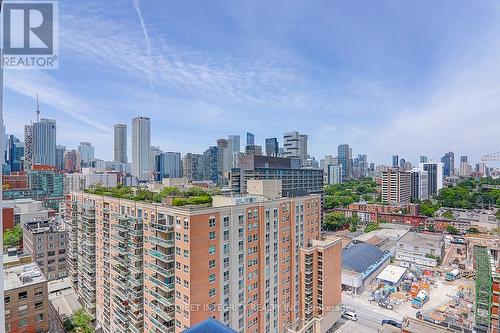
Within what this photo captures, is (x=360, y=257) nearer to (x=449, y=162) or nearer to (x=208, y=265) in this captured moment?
(x=208, y=265)

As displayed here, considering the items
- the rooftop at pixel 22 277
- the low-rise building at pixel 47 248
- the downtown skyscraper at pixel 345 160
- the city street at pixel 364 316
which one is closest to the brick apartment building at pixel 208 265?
the city street at pixel 364 316

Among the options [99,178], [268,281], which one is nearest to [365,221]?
[268,281]

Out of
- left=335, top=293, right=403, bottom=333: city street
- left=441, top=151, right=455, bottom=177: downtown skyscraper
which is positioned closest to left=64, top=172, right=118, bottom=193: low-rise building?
left=335, top=293, right=403, bottom=333: city street

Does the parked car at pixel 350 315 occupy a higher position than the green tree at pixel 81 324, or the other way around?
the green tree at pixel 81 324

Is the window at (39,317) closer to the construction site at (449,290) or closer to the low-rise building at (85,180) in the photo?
the construction site at (449,290)

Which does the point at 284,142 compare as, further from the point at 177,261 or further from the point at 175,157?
the point at 177,261

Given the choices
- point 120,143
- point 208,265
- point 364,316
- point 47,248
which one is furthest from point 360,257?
point 120,143

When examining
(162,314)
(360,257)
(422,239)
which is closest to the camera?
(162,314)
